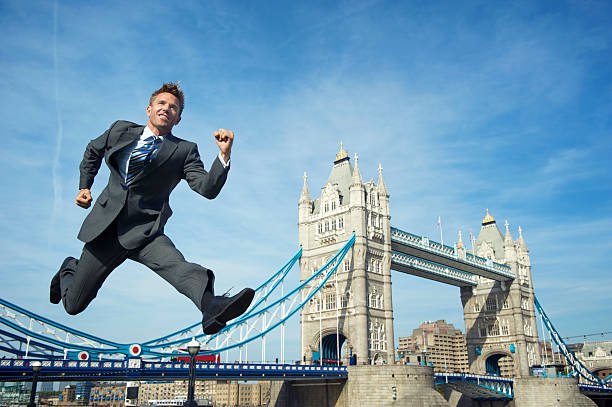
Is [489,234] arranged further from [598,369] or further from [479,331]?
[598,369]

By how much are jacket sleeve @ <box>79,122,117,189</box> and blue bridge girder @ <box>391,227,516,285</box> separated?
47.0 metres

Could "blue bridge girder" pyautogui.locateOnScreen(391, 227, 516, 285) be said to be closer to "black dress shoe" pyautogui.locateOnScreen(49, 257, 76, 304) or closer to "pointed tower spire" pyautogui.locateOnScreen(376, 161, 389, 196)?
"pointed tower spire" pyautogui.locateOnScreen(376, 161, 389, 196)

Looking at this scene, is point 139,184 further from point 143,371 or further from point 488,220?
point 488,220

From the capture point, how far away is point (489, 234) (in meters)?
74.2

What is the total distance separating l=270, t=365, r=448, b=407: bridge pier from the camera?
119 ft

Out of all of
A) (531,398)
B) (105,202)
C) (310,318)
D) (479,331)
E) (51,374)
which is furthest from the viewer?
(479,331)

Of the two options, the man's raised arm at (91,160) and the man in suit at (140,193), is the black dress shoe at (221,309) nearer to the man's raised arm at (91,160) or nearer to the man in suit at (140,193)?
the man in suit at (140,193)

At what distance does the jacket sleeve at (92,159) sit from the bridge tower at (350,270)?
134 ft

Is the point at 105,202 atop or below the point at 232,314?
atop

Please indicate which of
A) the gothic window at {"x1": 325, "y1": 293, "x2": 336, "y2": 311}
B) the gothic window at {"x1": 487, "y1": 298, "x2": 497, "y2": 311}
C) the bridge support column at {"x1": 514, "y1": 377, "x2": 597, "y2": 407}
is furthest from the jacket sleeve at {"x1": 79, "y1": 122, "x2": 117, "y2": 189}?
the gothic window at {"x1": 487, "y1": 298, "x2": 497, "y2": 311}

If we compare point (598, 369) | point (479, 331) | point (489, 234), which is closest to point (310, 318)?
point (479, 331)

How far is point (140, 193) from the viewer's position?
4.84 meters

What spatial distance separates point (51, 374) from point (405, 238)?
1397 inches

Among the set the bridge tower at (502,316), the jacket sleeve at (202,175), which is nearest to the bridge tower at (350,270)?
the bridge tower at (502,316)
